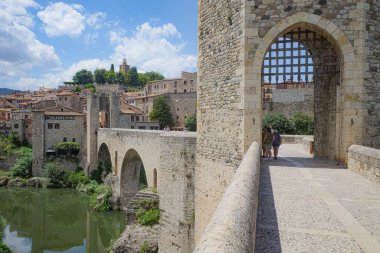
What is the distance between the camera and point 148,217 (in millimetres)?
16734

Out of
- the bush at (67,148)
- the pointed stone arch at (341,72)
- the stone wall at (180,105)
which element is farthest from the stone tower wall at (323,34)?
the stone wall at (180,105)

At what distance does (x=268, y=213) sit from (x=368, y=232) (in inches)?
43.4

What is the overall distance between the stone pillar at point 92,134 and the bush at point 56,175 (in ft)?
8.81

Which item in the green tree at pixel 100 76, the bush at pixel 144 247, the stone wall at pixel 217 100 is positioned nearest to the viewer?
the stone wall at pixel 217 100

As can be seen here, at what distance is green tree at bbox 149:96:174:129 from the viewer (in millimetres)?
58628

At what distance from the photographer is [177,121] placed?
61.7 meters

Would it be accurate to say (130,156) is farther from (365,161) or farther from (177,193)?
(365,161)

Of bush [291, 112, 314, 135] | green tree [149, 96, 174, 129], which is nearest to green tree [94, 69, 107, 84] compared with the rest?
green tree [149, 96, 174, 129]

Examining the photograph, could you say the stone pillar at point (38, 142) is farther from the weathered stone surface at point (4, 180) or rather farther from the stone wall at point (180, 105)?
the stone wall at point (180, 105)

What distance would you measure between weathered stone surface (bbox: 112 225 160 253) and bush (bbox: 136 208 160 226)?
0.29 m

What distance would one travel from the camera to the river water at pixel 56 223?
24.0 m

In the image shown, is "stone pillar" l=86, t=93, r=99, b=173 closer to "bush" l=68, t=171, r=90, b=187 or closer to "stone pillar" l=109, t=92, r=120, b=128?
"bush" l=68, t=171, r=90, b=187

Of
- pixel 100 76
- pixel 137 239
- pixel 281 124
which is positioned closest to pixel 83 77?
pixel 100 76

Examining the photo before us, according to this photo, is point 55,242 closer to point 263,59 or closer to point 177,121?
point 263,59
